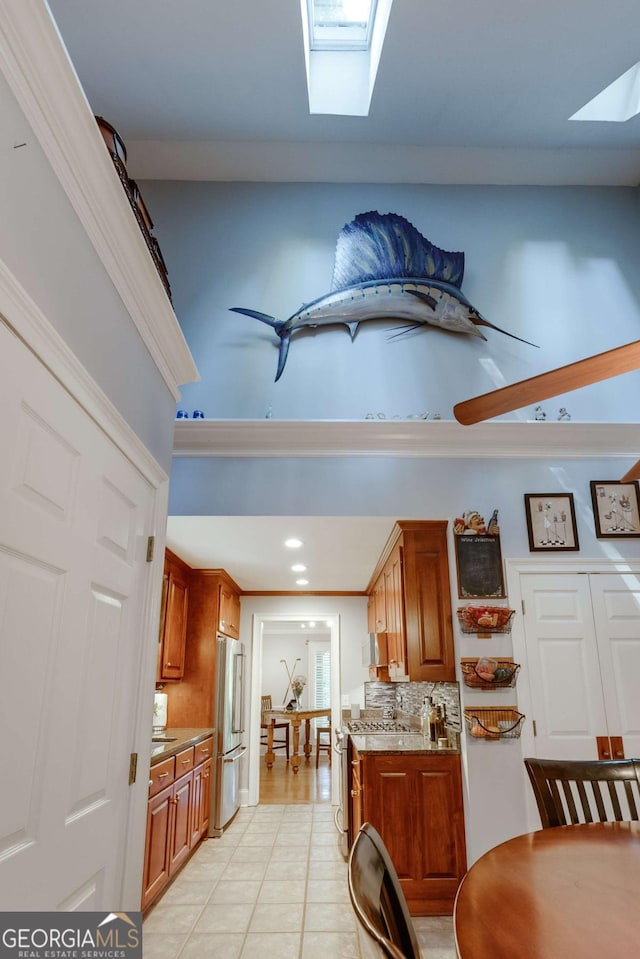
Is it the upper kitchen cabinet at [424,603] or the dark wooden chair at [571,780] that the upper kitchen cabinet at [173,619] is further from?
the dark wooden chair at [571,780]

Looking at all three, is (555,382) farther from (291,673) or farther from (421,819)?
(291,673)

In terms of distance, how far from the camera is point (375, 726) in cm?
532

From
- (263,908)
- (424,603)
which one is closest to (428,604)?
(424,603)

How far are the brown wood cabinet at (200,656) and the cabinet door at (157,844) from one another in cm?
141

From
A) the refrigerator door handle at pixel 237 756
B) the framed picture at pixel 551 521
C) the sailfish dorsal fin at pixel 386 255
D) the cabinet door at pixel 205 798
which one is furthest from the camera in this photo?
the refrigerator door handle at pixel 237 756

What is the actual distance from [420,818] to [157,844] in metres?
1.55

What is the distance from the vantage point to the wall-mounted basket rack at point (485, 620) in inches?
133

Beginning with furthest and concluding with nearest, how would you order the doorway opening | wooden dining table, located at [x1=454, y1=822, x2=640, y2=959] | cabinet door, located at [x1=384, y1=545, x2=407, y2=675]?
the doorway opening, cabinet door, located at [x1=384, y1=545, x2=407, y2=675], wooden dining table, located at [x1=454, y1=822, x2=640, y2=959]

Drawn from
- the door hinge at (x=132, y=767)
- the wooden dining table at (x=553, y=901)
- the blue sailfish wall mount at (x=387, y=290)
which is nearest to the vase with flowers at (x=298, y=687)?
the blue sailfish wall mount at (x=387, y=290)

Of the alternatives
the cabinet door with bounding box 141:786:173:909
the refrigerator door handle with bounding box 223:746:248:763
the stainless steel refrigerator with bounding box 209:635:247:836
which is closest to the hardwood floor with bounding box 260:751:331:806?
the refrigerator door handle with bounding box 223:746:248:763

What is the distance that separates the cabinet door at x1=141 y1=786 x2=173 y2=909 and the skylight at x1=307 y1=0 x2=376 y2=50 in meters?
4.94

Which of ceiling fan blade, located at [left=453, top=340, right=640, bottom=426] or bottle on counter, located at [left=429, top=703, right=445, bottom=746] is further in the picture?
bottle on counter, located at [left=429, top=703, right=445, bottom=746]

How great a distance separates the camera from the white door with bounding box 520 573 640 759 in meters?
3.29

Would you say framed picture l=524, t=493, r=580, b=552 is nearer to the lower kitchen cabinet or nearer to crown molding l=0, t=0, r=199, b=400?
the lower kitchen cabinet
